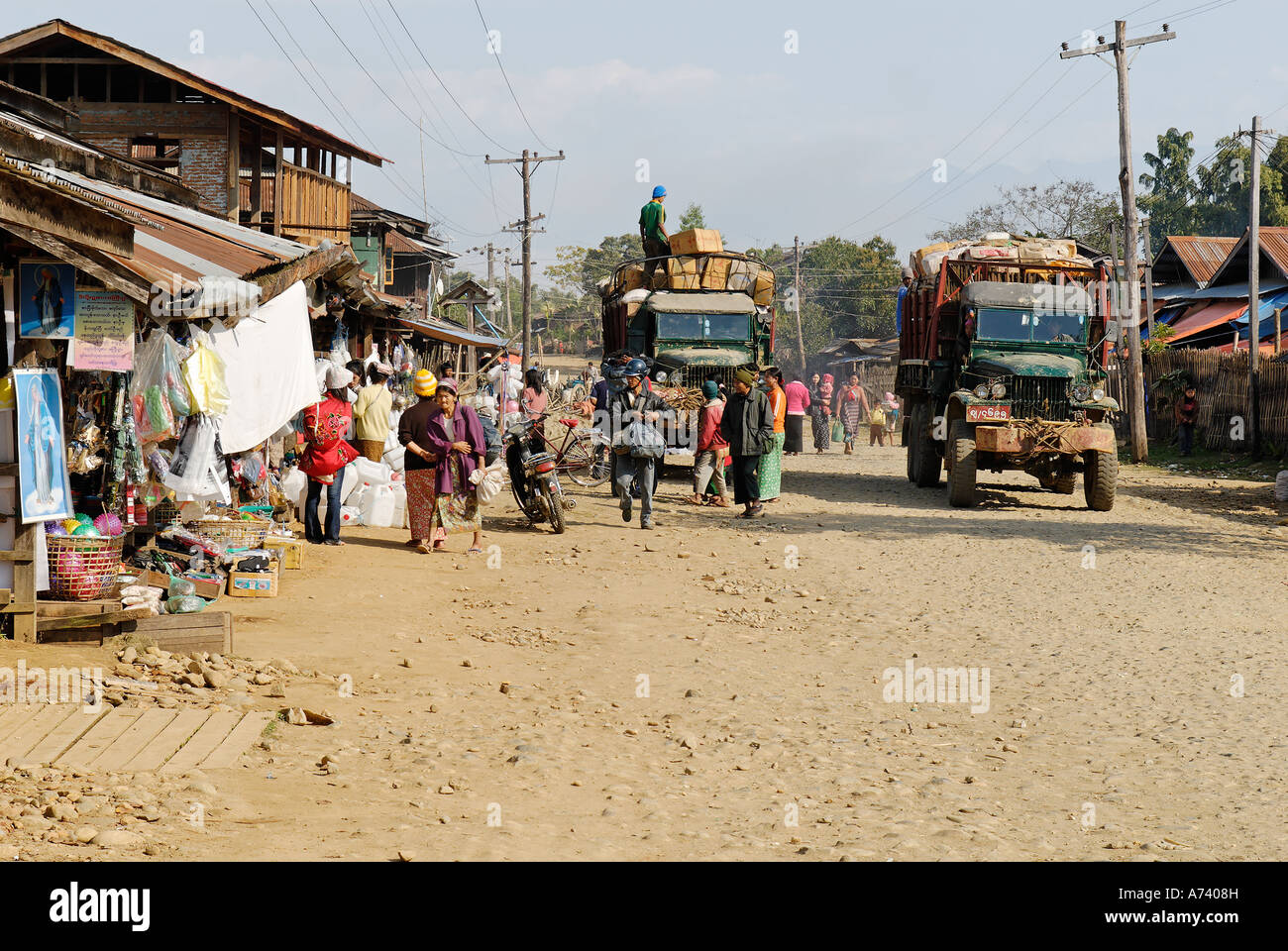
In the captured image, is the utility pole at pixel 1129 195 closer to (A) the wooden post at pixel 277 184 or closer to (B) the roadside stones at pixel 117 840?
(A) the wooden post at pixel 277 184

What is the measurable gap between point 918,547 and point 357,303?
8.04 metres

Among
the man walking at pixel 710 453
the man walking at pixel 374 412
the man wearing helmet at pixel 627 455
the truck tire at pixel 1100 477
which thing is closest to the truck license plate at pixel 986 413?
the truck tire at pixel 1100 477

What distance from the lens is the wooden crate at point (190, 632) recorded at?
7719mm

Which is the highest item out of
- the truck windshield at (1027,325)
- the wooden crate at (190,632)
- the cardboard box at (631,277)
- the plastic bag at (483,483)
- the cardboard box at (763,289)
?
the cardboard box at (631,277)

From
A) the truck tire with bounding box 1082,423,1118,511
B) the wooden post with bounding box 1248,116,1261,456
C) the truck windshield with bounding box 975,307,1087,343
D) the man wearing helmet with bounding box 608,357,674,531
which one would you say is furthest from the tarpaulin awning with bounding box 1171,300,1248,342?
the man wearing helmet with bounding box 608,357,674,531

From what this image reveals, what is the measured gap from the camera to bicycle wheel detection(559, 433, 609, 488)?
17406 mm

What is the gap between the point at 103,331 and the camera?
8.07 metres

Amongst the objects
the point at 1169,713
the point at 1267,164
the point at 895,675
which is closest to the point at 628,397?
the point at 895,675

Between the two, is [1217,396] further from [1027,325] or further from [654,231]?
[654,231]

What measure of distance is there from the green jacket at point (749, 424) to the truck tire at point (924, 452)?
4.04 metres

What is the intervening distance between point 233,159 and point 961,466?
13236 millimetres

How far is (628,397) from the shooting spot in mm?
15492

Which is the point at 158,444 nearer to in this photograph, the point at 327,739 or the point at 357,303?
the point at 327,739

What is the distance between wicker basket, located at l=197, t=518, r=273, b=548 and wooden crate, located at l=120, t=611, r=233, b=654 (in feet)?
7.94
